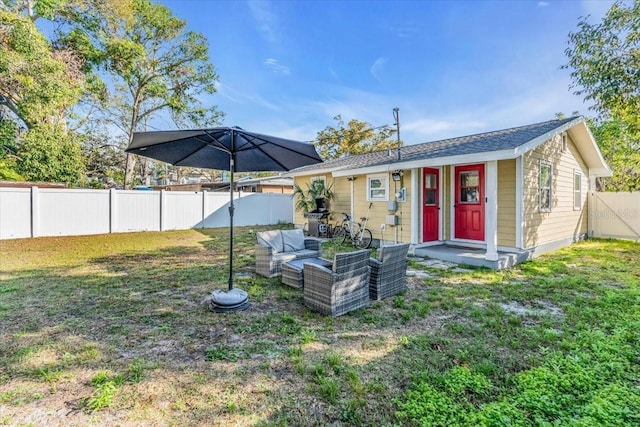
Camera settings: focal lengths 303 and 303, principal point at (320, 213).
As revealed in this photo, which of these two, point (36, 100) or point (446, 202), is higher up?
point (36, 100)

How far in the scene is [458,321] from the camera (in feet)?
12.3

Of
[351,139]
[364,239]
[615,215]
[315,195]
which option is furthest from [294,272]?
[351,139]

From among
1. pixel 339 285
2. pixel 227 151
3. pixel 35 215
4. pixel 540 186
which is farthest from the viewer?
pixel 35 215

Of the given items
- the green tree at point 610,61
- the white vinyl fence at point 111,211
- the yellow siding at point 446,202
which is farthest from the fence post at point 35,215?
the green tree at point 610,61

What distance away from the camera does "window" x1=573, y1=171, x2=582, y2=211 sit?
9.81 meters

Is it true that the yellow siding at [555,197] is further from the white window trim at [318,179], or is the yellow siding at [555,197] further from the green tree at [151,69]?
the green tree at [151,69]

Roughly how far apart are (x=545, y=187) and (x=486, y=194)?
114 inches

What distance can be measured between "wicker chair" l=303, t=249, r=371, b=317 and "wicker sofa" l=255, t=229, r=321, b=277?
158 centimetres

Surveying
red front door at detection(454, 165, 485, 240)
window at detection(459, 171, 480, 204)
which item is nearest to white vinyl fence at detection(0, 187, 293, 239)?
red front door at detection(454, 165, 485, 240)

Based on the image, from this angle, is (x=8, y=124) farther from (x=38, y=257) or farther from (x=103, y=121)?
(x=38, y=257)

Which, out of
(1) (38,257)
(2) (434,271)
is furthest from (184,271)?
(2) (434,271)

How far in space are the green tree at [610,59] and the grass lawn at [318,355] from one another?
6.02m

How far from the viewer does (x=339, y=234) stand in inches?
412

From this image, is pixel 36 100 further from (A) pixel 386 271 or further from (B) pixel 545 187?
(B) pixel 545 187
